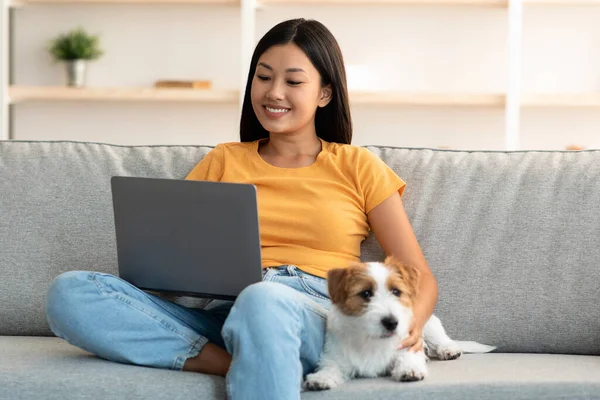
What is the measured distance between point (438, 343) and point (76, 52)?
12.0 feet

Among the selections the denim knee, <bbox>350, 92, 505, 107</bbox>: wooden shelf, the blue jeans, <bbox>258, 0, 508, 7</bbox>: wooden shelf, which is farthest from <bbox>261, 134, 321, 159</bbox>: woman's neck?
<bbox>258, 0, 508, 7</bbox>: wooden shelf

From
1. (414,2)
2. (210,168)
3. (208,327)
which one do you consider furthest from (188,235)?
(414,2)

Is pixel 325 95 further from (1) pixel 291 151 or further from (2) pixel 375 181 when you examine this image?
(2) pixel 375 181

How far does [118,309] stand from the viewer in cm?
181

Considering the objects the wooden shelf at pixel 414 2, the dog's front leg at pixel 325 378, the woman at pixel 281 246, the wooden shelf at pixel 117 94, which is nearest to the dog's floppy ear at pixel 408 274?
the woman at pixel 281 246

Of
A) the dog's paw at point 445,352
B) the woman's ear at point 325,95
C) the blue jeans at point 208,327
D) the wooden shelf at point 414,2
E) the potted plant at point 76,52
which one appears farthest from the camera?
the potted plant at point 76,52

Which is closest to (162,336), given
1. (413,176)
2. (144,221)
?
(144,221)

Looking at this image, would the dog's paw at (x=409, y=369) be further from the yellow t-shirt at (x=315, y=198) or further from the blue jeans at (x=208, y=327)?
the yellow t-shirt at (x=315, y=198)

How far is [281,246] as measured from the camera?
2.10 m

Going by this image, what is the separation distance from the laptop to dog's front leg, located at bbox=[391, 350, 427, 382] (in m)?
0.34

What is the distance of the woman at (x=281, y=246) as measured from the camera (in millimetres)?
1639

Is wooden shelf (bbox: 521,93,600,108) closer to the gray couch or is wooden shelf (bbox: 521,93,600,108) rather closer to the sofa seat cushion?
the gray couch

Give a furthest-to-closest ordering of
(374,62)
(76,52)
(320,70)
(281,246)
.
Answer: (374,62), (76,52), (320,70), (281,246)

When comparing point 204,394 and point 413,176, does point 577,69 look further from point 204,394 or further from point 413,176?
point 204,394
